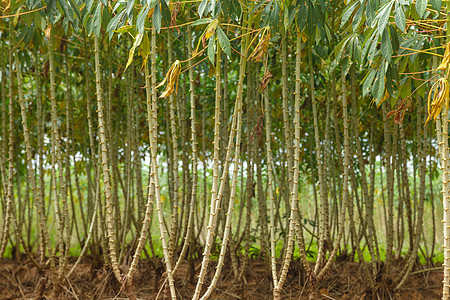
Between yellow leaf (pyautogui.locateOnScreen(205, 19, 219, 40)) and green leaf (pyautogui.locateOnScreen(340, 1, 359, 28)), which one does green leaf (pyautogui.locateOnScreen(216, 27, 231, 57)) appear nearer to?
yellow leaf (pyautogui.locateOnScreen(205, 19, 219, 40))

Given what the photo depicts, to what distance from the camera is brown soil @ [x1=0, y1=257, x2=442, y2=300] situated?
2.02 meters

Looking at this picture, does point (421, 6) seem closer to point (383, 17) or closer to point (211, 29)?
point (383, 17)

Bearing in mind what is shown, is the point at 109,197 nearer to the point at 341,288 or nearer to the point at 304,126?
the point at 341,288

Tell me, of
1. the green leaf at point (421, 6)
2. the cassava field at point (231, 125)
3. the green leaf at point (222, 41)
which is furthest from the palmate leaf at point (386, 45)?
the green leaf at point (222, 41)

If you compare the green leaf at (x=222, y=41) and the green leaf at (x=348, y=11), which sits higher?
the green leaf at (x=348, y=11)

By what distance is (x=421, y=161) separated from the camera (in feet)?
6.68

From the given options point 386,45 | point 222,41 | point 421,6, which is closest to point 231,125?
point 222,41

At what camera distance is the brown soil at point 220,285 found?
2021 millimetres

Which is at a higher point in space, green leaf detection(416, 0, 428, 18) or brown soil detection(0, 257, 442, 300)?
Answer: green leaf detection(416, 0, 428, 18)

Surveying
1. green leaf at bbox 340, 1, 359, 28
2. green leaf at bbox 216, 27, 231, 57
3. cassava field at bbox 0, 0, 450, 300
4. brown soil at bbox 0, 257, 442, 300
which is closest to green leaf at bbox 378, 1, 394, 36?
cassava field at bbox 0, 0, 450, 300

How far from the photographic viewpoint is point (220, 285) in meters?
2.34

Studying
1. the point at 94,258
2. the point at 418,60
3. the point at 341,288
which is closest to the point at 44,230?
the point at 94,258

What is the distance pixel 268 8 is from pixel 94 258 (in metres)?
1.82

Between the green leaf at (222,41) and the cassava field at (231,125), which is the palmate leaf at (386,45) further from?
the green leaf at (222,41)
